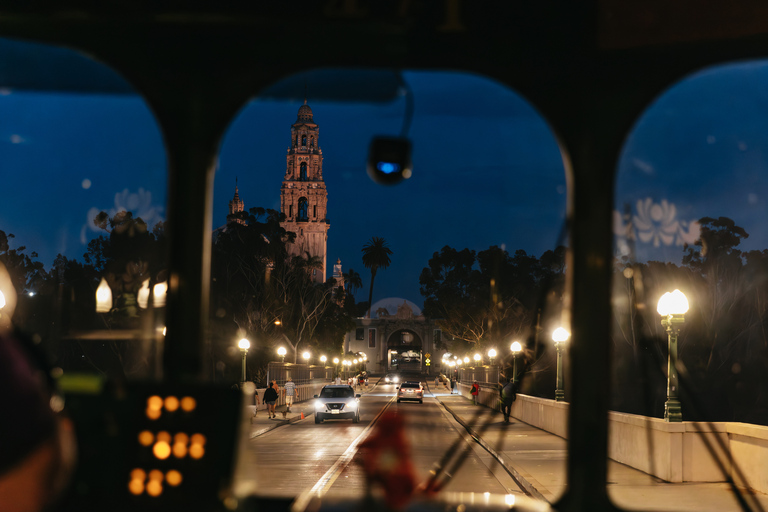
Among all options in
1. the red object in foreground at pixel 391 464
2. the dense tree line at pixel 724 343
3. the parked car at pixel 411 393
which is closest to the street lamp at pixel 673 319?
the red object in foreground at pixel 391 464

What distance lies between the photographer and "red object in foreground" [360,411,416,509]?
3854 mm

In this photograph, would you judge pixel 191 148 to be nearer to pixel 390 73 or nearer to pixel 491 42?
pixel 390 73

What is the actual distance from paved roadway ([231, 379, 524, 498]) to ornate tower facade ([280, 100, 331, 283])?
85029mm

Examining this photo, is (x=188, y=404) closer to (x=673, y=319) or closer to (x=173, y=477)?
(x=173, y=477)

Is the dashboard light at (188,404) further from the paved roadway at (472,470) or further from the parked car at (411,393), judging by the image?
the parked car at (411,393)

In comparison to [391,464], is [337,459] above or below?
below

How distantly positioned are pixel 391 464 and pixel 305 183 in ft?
381

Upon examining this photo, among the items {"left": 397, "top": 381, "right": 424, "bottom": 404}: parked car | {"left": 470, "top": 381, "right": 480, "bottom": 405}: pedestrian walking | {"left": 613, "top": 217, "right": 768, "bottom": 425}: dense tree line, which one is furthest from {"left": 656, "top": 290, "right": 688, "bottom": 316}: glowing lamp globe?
{"left": 397, "top": 381, "right": 424, "bottom": 404}: parked car

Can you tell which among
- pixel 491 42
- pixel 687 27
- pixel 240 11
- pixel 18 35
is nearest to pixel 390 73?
pixel 491 42

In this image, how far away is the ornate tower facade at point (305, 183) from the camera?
384 feet

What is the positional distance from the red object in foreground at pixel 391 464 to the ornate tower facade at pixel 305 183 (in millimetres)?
109257

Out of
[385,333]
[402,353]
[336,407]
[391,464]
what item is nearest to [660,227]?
[336,407]

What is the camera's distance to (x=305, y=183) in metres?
119

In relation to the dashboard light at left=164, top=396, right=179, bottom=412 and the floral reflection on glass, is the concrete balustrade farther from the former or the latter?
the floral reflection on glass
